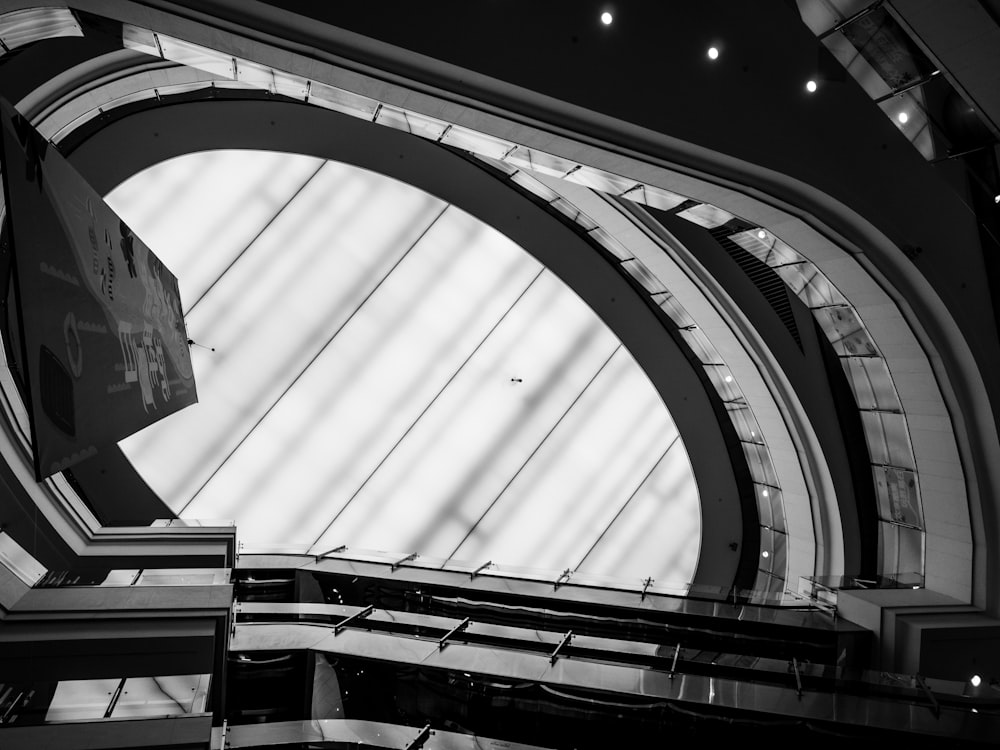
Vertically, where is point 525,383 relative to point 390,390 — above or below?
above

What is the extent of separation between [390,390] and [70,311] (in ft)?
36.4

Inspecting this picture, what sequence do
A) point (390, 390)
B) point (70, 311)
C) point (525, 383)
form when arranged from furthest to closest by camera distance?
point (525, 383)
point (390, 390)
point (70, 311)

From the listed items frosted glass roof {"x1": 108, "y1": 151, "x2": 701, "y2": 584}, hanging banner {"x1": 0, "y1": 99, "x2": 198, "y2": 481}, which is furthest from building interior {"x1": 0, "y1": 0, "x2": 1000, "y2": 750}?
hanging banner {"x1": 0, "y1": 99, "x2": 198, "y2": 481}

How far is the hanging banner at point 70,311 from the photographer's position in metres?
3.12

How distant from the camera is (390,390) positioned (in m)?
14.9

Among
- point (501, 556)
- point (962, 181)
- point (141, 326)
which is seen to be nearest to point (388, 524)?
point (501, 556)

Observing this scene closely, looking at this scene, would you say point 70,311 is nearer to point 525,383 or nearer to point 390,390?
point 390,390

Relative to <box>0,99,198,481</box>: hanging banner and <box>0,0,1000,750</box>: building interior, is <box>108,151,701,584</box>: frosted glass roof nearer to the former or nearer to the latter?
<box>0,0,1000,750</box>: building interior

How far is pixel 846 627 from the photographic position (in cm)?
752

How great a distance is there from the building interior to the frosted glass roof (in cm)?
8

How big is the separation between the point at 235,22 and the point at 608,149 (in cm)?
338

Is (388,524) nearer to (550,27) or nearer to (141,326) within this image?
(141,326)

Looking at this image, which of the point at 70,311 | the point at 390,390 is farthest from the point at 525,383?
the point at 70,311

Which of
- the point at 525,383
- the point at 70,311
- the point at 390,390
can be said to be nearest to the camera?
the point at 70,311
